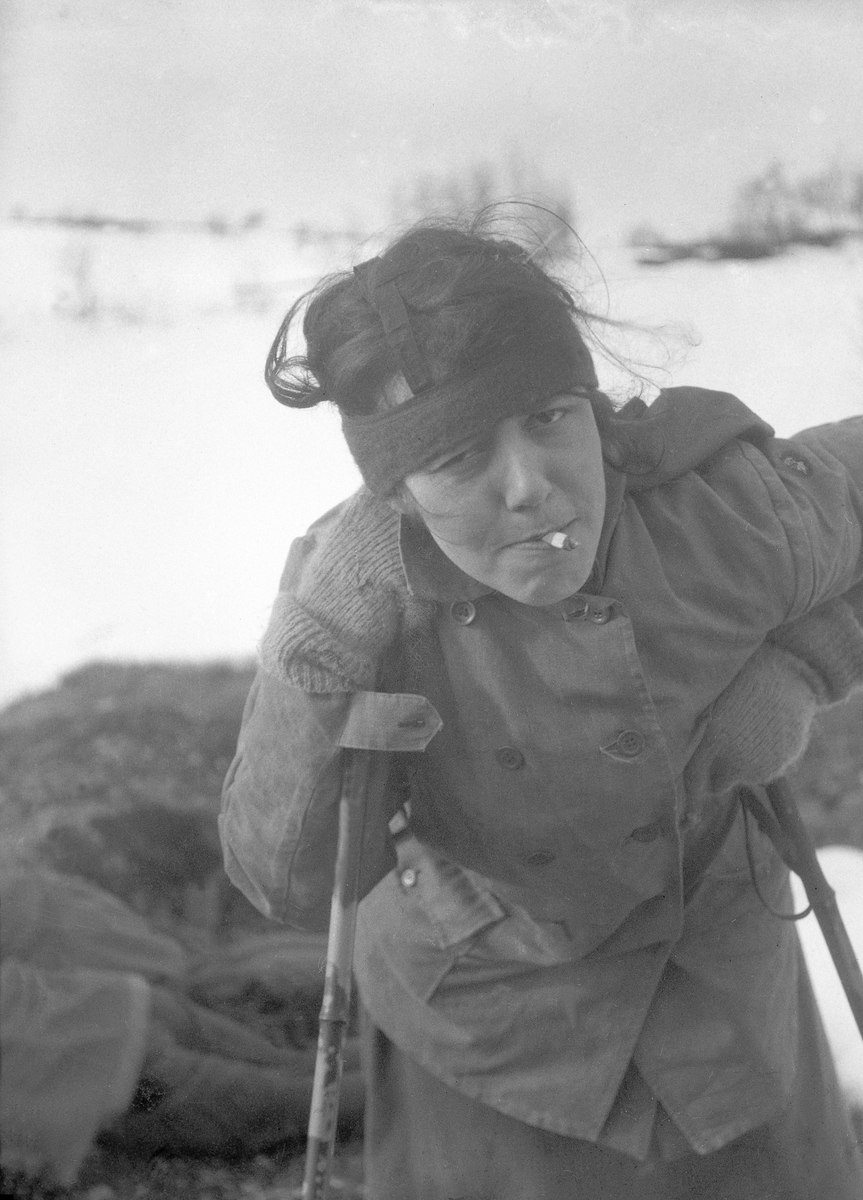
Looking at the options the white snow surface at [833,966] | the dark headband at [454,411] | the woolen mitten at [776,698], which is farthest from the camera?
the white snow surface at [833,966]

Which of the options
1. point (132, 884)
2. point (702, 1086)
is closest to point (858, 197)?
point (702, 1086)

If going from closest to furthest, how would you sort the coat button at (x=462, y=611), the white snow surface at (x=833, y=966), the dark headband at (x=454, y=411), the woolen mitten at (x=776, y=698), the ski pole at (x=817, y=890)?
the dark headband at (x=454, y=411), the coat button at (x=462, y=611), the woolen mitten at (x=776, y=698), the ski pole at (x=817, y=890), the white snow surface at (x=833, y=966)

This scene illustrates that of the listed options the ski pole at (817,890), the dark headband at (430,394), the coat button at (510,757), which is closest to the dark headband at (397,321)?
the dark headband at (430,394)

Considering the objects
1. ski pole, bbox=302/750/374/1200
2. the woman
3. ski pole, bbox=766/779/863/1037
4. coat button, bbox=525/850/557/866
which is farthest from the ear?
ski pole, bbox=766/779/863/1037

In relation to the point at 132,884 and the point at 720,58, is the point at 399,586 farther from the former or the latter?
the point at 720,58

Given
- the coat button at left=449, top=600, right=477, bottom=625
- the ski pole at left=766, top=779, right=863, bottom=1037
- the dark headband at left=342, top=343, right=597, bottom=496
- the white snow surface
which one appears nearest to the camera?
the dark headband at left=342, top=343, right=597, bottom=496

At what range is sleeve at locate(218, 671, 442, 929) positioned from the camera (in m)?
1.11

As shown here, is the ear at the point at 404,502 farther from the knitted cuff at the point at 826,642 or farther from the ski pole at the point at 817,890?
the ski pole at the point at 817,890

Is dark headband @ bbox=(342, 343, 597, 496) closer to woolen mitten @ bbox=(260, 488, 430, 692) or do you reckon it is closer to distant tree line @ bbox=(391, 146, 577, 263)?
woolen mitten @ bbox=(260, 488, 430, 692)

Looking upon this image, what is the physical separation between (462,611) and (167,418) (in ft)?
1.42

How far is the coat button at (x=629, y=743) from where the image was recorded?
1.15 m

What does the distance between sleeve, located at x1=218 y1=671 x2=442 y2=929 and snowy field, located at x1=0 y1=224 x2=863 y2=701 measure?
163 millimetres

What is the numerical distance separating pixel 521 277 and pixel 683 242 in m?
0.33

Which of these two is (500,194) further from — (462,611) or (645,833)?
(645,833)
